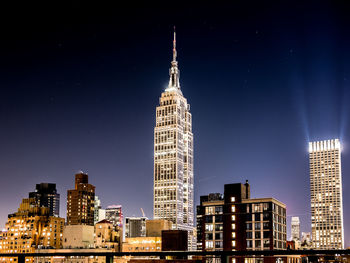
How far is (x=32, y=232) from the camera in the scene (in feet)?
601

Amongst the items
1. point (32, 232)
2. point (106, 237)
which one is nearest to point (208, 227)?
point (106, 237)

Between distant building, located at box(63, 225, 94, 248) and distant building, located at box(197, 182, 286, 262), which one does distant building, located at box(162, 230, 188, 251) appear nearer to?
distant building, located at box(197, 182, 286, 262)

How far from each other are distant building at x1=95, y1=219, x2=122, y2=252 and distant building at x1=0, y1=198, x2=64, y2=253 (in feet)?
48.7

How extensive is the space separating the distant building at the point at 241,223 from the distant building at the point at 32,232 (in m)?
86.7

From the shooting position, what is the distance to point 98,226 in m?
190

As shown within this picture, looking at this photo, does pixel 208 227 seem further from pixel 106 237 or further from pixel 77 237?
pixel 106 237

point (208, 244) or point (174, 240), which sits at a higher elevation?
point (208, 244)

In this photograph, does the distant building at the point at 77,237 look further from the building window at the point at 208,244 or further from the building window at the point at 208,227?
the building window at the point at 208,244

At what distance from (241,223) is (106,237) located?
9022 centimetres

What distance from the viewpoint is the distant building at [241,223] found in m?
109

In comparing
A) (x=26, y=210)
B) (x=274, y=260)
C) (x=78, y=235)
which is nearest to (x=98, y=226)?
(x=78, y=235)

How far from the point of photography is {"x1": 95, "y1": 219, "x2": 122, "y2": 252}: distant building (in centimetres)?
18525

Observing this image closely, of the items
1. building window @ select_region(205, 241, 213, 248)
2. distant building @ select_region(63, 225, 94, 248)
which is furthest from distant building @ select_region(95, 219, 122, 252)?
building window @ select_region(205, 241, 213, 248)

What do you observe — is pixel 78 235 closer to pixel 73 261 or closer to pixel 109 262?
pixel 73 261
